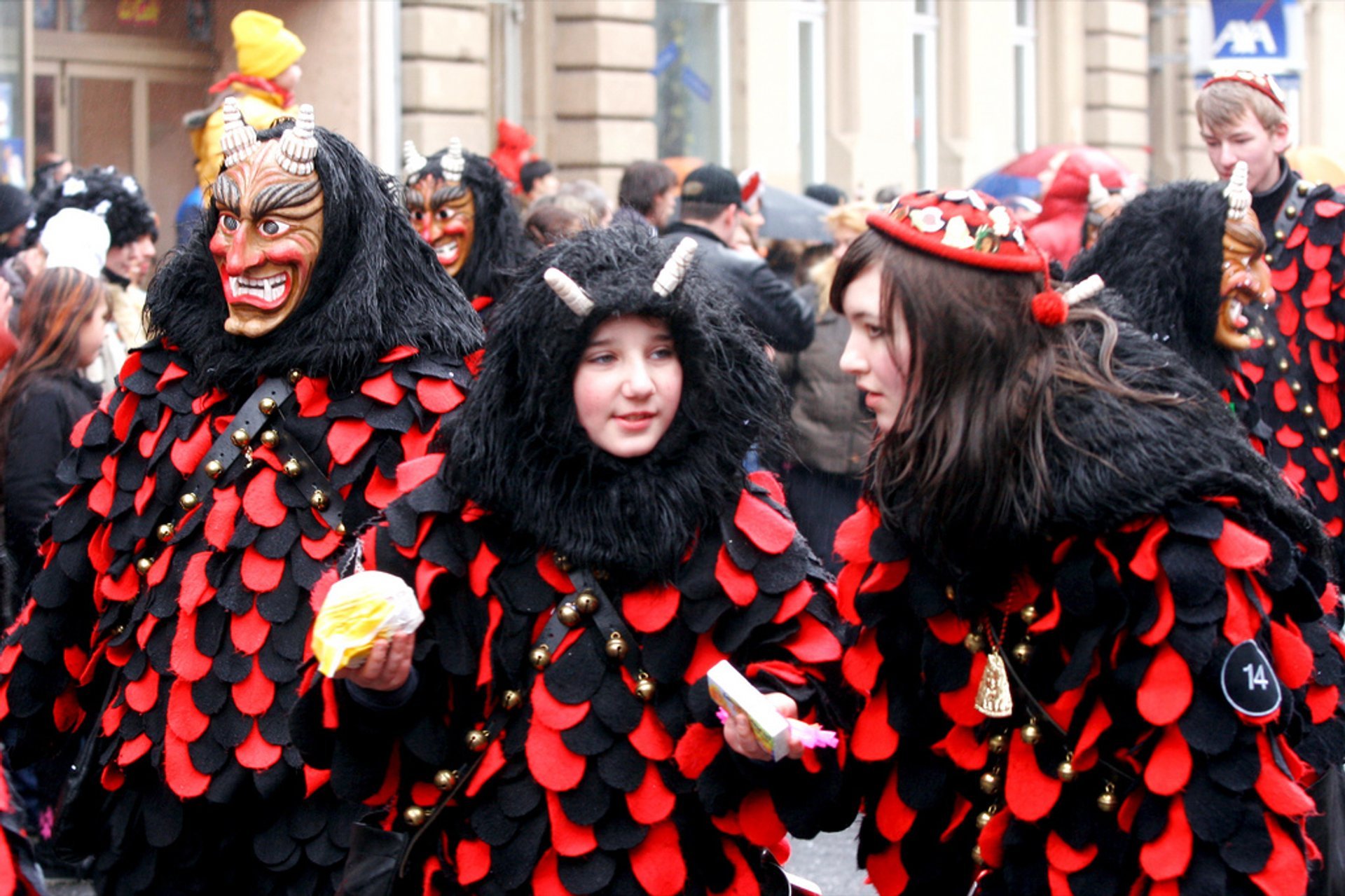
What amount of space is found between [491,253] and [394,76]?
6.49 m

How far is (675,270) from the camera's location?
9.36 ft

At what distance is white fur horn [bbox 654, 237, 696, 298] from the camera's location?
2844 mm

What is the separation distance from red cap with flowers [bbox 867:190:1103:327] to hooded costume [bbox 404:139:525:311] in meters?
3.02

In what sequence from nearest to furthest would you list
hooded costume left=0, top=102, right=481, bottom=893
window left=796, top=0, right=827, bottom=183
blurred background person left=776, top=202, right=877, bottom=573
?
hooded costume left=0, top=102, right=481, bottom=893 → blurred background person left=776, top=202, right=877, bottom=573 → window left=796, top=0, right=827, bottom=183

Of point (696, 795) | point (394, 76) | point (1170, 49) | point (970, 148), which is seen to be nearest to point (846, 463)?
point (696, 795)

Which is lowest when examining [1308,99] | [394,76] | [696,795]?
[696,795]

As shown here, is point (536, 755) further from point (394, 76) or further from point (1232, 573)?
point (394, 76)

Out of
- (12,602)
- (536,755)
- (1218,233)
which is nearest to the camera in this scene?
(536,755)

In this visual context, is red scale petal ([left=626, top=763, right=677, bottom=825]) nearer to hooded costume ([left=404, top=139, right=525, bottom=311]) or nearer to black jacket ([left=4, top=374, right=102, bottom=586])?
black jacket ([left=4, top=374, right=102, bottom=586])

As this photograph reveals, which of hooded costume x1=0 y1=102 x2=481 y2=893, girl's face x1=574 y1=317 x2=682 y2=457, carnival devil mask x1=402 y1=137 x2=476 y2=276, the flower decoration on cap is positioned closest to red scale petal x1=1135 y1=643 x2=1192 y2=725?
girl's face x1=574 y1=317 x2=682 y2=457

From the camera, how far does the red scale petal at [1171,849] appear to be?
7.68ft

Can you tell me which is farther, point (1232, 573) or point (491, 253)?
point (491, 253)

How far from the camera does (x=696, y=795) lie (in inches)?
111

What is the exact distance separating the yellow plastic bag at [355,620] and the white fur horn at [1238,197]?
2573 millimetres
